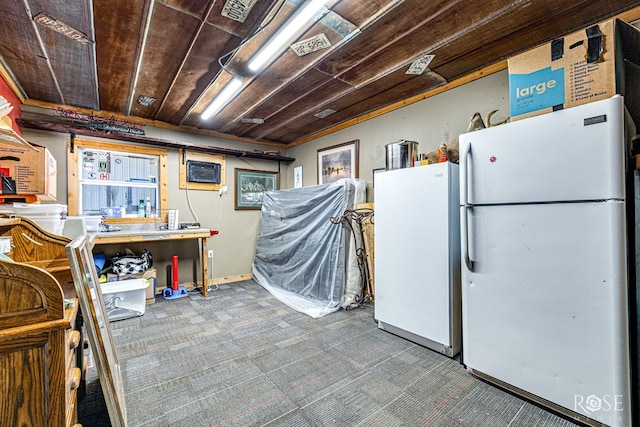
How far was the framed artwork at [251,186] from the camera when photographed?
468 centimetres

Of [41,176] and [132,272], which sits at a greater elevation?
[41,176]

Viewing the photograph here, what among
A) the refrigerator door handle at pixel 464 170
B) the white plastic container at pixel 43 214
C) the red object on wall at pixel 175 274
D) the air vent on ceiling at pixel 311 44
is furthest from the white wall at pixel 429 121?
the white plastic container at pixel 43 214

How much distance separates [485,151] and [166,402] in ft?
8.46

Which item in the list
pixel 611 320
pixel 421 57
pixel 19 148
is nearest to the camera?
pixel 611 320

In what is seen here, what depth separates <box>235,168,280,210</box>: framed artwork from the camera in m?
4.68

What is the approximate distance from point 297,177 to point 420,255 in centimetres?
311

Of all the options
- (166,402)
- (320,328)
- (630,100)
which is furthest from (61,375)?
(630,100)

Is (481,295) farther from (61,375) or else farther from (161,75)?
(161,75)

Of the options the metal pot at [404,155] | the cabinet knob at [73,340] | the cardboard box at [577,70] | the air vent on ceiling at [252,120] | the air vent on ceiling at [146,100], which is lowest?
the cabinet knob at [73,340]

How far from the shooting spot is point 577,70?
1.56 metres

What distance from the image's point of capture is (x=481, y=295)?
1.84m

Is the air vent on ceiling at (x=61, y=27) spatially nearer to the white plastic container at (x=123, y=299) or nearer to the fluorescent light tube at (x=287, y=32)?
the fluorescent light tube at (x=287, y=32)

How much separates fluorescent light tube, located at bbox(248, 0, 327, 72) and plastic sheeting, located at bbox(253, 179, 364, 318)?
159 centimetres

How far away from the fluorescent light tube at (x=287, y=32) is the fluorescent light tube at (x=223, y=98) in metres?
0.34
